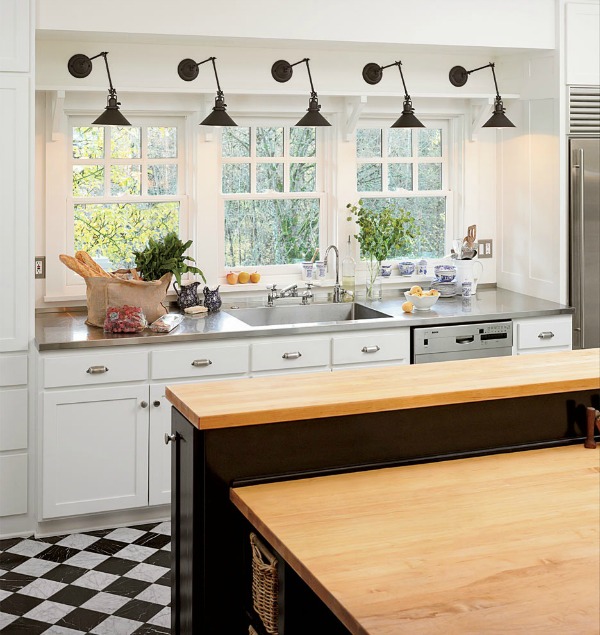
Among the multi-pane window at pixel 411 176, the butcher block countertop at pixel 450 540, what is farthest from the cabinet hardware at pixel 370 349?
the butcher block countertop at pixel 450 540

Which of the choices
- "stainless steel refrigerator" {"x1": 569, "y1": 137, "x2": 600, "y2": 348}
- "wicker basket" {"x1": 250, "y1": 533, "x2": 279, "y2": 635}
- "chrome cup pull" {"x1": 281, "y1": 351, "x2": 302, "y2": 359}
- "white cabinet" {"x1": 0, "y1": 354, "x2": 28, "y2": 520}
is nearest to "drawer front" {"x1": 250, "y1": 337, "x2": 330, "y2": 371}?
"chrome cup pull" {"x1": 281, "y1": 351, "x2": 302, "y2": 359}

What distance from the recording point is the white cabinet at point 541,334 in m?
4.80

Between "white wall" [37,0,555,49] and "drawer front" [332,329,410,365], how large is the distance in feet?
4.94

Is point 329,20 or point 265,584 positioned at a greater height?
point 329,20

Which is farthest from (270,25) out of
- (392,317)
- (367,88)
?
(392,317)

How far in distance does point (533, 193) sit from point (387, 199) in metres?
0.84

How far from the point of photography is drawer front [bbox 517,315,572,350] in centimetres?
480

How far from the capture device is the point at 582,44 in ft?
16.1

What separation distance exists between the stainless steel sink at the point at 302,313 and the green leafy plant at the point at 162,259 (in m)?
0.46

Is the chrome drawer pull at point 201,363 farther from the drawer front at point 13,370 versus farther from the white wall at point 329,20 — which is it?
the white wall at point 329,20

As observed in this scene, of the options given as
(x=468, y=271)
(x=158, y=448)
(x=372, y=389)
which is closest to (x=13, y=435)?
(x=158, y=448)

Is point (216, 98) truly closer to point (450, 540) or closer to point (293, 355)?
point (293, 355)

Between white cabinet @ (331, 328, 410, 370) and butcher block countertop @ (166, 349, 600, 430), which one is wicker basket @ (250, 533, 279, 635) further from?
white cabinet @ (331, 328, 410, 370)

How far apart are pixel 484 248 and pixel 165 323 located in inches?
89.5
